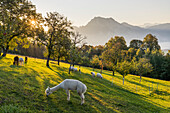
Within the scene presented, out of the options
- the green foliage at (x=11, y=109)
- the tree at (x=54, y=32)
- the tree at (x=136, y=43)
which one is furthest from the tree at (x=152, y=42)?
the green foliage at (x=11, y=109)

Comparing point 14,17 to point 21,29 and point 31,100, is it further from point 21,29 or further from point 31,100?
point 31,100

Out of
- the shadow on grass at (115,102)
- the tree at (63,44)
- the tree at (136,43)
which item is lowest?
the shadow on grass at (115,102)

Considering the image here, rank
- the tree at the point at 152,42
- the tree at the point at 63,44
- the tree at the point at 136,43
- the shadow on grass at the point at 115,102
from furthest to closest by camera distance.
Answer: the tree at the point at 136,43 → the tree at the point at 152,42 → the tree at the point at 63,44 → the shadow on grass at the point at 115,102

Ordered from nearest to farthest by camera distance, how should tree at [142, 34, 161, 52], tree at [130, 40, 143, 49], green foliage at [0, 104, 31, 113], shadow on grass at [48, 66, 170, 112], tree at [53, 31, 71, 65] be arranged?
green foliage at [0, 104, 31, 113]
shadow on grass at [48, 66, 170, 112]
tree at [53, 31, 71, 65]
tree at [142, 34, 161, 52]
tree at [130, 40, 143, 49]

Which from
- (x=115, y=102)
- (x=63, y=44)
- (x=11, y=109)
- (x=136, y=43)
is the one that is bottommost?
(x=115, y=102)

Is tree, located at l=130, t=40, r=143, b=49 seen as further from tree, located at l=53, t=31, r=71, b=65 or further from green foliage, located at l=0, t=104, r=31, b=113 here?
Result: green foliage, located at l=0, t=104, r=31, b=113

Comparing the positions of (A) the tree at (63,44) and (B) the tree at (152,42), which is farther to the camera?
(B) the tree at (152,42)

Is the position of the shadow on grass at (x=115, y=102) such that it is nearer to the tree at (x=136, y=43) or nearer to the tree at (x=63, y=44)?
the tree at (x=63, y=44)

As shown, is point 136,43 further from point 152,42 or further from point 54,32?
point 54,32

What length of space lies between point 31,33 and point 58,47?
29.3 ft

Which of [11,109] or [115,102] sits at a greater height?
[11,109]

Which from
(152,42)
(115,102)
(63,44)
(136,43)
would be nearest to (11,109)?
(115,102)

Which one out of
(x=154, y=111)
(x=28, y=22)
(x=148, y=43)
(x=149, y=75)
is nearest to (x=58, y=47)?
(x=28, y=22)

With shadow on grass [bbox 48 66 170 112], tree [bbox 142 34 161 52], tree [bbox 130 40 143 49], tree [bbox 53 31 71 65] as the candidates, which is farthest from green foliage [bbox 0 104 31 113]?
tree [bbox 130 40 143 49]
